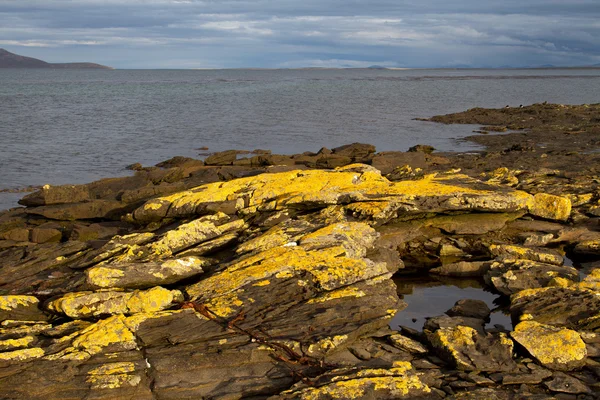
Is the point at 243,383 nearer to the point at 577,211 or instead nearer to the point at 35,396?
the point at 35,396

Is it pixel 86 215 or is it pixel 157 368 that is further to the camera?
pixel 86 215

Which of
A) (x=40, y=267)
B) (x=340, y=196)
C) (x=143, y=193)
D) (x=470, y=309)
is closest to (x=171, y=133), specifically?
(x=143, y=193)

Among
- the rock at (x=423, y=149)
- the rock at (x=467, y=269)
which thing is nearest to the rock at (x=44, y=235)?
the rock at (x=467, y=269)

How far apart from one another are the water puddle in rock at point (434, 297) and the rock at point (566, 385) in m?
2.13

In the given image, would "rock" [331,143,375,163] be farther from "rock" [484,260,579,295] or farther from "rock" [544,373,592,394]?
"rock" [544,373,592,394]

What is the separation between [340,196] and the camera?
14.4 meters

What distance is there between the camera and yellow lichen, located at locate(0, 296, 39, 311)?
10258 millimetres

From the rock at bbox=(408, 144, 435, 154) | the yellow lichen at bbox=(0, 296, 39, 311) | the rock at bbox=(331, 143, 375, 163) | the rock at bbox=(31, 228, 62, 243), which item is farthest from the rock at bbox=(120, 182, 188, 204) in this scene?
the rock at bbox=(408, 144, 435, 154)

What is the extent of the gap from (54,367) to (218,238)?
18.5 feet

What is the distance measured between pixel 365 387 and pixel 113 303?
4.71 m

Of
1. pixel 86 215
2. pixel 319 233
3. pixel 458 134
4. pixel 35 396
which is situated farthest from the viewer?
pixel 458 134

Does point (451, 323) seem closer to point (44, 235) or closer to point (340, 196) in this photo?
point (340, 196)

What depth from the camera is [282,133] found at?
45.4 m

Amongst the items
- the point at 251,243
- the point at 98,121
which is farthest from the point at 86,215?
the point at 98,121
